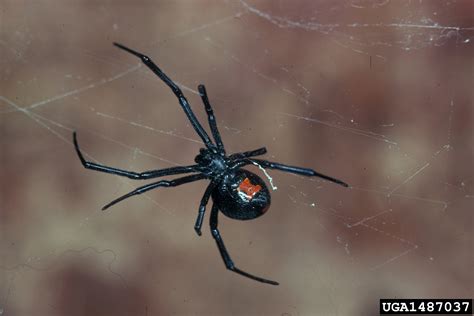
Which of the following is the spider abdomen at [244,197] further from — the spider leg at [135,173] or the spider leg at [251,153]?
the spider leg at [135,173]

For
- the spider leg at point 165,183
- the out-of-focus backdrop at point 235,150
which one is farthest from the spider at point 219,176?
the out-of-focus backdrop at point 235,150

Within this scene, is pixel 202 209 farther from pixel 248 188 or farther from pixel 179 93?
pixel 179 93

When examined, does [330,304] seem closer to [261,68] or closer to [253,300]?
[253,300]

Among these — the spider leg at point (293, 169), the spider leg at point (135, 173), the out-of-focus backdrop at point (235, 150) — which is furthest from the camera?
the out-of-focus backdrop at point (235, 150)

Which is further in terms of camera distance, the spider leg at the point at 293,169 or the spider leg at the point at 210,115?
the spider leg at the point at 210,115

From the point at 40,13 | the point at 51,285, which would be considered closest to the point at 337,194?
the point at 51,285

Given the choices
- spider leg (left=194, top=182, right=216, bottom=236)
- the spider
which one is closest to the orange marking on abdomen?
the spider

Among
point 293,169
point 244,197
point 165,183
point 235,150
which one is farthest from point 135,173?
point 235,150
